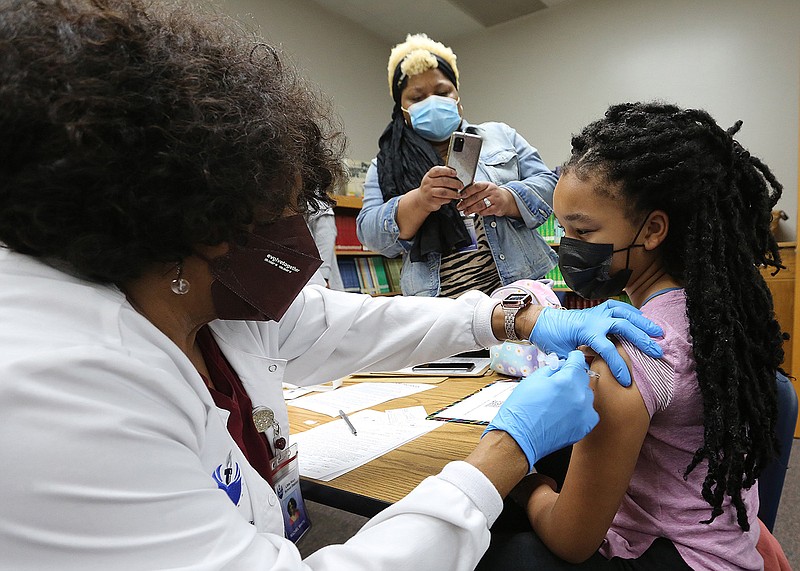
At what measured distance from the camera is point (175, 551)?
0.52 meters

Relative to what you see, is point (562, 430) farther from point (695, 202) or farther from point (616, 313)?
point (695, 202)

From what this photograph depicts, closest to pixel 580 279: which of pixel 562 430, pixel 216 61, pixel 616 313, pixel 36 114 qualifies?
pixel 616 313

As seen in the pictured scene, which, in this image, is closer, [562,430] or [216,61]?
[216,61]

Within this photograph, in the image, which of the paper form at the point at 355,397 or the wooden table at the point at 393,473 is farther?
the paper form at the point at 355,397

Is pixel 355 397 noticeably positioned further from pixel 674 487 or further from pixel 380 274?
pixel 380 274

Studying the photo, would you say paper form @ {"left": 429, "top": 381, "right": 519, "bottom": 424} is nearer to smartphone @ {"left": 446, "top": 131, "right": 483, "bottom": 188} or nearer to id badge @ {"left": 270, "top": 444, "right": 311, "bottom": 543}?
id badge @ {"left": 270, "top": 444, "right": 311, "bottom": 543}

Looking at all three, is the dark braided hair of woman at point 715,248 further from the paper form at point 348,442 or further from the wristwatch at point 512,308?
the paper form at point 348,442

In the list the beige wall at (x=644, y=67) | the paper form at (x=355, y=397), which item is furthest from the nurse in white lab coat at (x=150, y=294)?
the beige wall at (x=644, y=67)

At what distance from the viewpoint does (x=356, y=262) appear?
4008 mm

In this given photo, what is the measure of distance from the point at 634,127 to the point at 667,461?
620 mm

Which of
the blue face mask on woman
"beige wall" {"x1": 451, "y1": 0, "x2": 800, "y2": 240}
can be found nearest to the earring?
the blue face mask on woman

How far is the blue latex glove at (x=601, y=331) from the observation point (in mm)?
855

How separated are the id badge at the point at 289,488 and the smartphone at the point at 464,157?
1006 millimetres

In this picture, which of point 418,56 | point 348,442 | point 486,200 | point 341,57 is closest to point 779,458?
point 348,442
